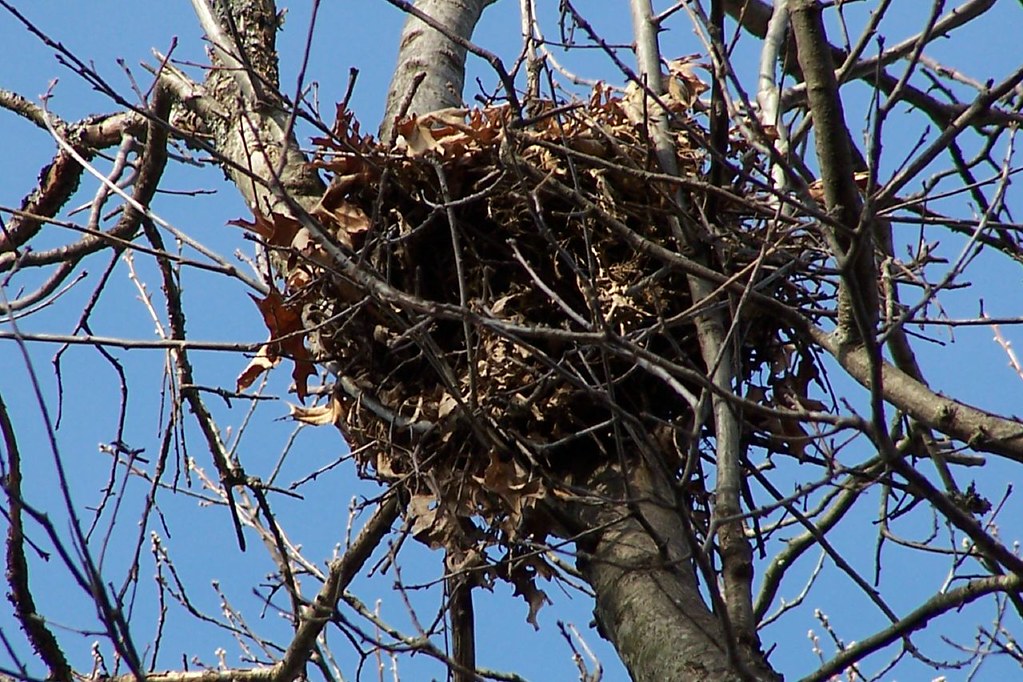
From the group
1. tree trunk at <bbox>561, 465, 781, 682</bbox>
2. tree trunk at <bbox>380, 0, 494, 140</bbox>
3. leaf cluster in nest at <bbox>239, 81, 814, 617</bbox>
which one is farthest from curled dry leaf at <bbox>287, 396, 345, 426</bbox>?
tree trunk at <bbox>380, 0, 494, 140</bbox>

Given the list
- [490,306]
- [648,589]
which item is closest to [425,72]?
[490,306]

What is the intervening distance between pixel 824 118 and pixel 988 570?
1.48 meters

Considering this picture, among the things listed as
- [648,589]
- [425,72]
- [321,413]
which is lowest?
[648,589]

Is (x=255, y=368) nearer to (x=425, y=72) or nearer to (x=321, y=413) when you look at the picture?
(x=321, y=413)

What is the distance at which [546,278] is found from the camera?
117 inches

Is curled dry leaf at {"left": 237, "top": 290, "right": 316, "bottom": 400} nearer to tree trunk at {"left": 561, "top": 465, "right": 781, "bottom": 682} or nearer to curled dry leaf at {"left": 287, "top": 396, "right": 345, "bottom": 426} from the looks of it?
curled dry leaf at {"left": 287, "top": 396, "right": 345, "bottom": 426}

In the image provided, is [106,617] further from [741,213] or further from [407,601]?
[741,213]

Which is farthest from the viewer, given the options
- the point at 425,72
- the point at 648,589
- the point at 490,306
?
the point at 425,72

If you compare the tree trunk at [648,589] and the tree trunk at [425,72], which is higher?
the tree trunk at [425,72]

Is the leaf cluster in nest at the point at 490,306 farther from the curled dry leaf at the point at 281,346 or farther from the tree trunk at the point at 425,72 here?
the tree trunk at the point at 425,72

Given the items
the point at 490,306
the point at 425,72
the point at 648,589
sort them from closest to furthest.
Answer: the point at 648,589 → the point at 490,306 → the point at 425,72

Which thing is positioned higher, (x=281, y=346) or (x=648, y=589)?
(x=281, y=346)

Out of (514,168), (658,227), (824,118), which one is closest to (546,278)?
(658,227)

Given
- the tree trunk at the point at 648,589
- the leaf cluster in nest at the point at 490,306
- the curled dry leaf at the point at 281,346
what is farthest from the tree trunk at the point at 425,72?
the tree trunk at the point at 648,589
